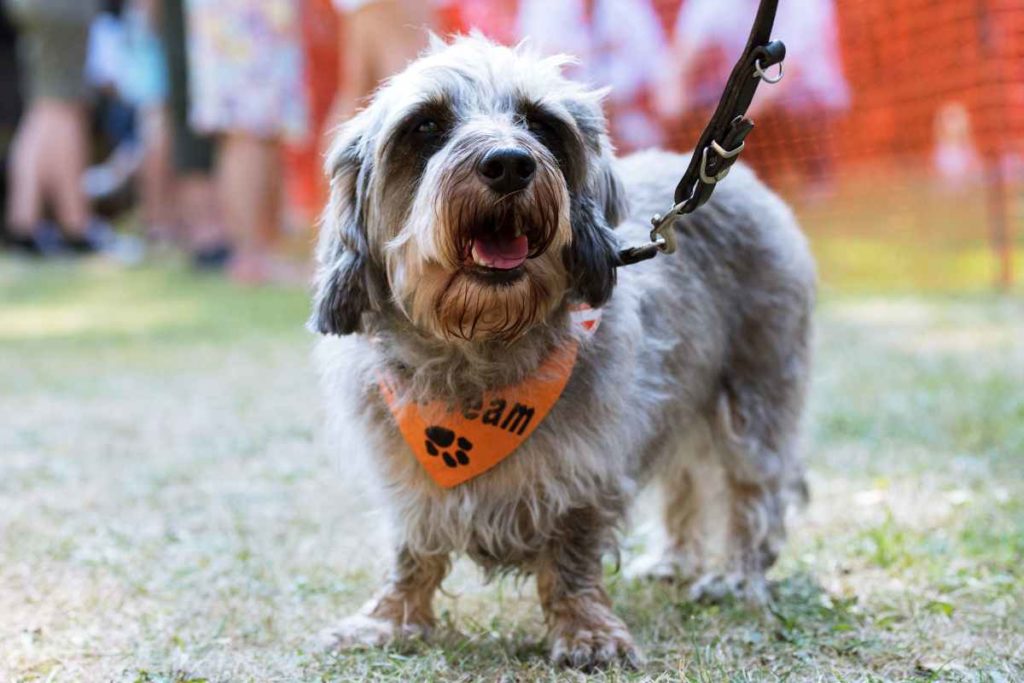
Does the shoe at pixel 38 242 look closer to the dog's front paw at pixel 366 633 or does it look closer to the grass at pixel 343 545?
the grass at pixel 343 545

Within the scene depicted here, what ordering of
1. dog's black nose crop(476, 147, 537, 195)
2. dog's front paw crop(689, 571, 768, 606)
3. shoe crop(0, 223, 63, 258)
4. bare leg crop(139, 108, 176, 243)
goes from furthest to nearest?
1. shoe crop(0, 223, 63, 258)
2. bare leg crop(139, 108, 176, 243)
3. dog's front paw crop(689, 571, 768, 606)
4. dog's black nose crop(476, 147, 537, 195)

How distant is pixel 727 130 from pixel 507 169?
22.2 inches

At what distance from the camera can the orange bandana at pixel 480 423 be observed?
9.84 feet

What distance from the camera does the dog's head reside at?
9.22 feet

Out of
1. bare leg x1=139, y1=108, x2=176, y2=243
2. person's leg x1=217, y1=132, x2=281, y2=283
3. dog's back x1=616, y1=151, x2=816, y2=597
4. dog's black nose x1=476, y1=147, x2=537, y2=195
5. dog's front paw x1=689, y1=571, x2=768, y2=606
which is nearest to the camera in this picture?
dog's black nose x1=476, y1=147, x2=537, y2=195

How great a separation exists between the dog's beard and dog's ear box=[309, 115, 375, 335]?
152 millimetres

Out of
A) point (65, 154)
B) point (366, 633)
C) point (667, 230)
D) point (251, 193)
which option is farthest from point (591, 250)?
point (65, 154)

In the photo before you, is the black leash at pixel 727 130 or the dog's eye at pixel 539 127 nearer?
the black leash at pixel 727 130

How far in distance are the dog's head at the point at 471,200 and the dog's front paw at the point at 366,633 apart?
0.77 m

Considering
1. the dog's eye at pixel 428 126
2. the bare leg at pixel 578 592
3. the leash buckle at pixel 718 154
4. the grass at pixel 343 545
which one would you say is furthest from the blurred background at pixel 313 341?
the leash buckle at pixel 718 154

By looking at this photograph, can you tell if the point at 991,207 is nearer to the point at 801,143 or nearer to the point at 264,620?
the point at 801,143

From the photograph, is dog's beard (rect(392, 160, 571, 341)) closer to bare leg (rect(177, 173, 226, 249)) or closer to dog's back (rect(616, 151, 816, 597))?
dog's back (rect(616, 151, 816, 597))

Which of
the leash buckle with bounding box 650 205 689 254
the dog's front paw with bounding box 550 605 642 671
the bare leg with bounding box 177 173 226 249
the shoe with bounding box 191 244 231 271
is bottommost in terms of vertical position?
the shoe with bounding box 191 244 231 271

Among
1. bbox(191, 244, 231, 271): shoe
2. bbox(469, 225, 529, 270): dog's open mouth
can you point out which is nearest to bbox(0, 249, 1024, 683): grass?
bbox(469, 225, 529, 270): dog's open mouth
